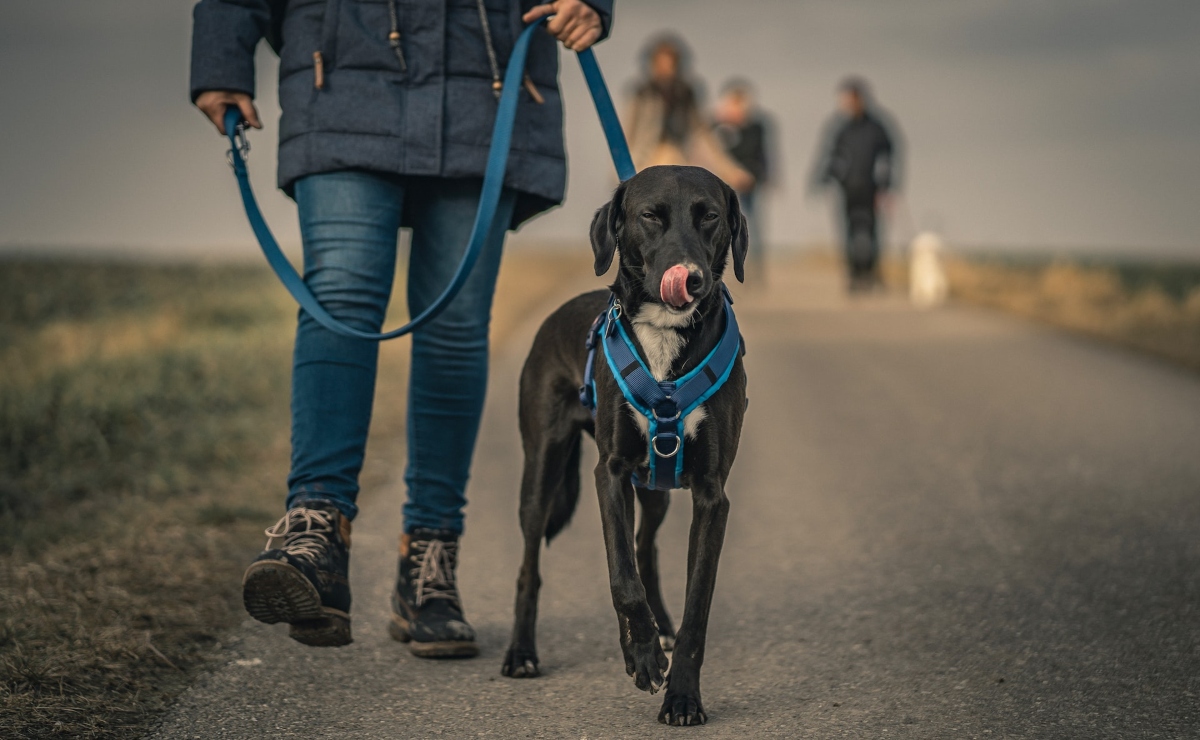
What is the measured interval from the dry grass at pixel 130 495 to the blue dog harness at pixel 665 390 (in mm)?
1370

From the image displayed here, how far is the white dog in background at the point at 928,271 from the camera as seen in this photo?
640 inches

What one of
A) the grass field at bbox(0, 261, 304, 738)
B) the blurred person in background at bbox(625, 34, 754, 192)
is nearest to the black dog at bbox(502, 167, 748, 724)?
the grass field at bbox(0, 261, 304, 738)

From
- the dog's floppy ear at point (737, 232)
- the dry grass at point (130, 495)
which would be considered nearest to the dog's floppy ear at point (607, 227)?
the dog's floppy ear at point (737, 232)

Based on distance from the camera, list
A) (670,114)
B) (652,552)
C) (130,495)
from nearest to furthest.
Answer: (652,552) → (130,495) → (670,114)

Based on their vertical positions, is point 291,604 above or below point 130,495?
above

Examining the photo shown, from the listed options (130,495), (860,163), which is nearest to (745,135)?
(860,163)

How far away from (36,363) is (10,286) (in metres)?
7.47

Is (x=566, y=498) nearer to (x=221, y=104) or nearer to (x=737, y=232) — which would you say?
(x=737, y=232)

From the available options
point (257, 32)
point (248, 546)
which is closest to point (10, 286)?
point (248, 546)

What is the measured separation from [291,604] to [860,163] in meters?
14.7

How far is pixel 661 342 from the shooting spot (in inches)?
122

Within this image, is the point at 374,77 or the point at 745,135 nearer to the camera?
the point at 374,77

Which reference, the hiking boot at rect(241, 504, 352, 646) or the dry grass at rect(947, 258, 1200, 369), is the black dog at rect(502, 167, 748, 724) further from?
the dry grass at rect(947, 258, 1200, 369)

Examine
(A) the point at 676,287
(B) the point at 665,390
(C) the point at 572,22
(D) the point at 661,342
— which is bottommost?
(B) the point at 665,390
